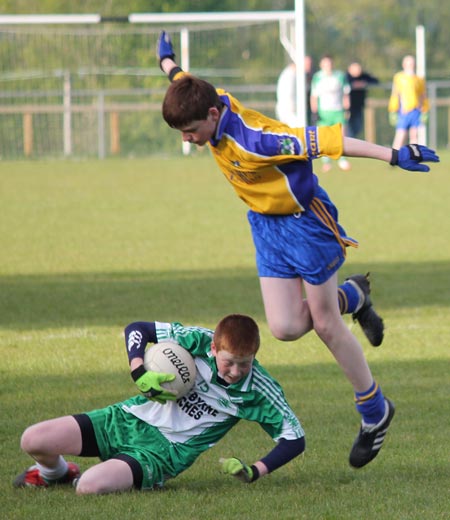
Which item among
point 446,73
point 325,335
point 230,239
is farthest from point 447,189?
point 446,73

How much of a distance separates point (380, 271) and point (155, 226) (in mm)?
→ 5212

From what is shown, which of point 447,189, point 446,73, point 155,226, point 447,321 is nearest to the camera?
point 447,321

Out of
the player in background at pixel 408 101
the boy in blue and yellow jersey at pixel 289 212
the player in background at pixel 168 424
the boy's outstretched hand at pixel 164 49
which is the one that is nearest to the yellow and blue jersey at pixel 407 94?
the player in background at pixel 408 101

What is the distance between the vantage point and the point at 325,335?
19.3 feet

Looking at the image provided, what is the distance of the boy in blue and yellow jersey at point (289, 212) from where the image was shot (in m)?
5.52

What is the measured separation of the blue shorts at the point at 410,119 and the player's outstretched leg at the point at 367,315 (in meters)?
22.3

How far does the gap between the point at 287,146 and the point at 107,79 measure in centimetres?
2772

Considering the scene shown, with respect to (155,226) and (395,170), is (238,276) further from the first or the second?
(395,170)

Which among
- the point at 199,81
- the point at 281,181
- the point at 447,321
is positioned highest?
the point at 199,81

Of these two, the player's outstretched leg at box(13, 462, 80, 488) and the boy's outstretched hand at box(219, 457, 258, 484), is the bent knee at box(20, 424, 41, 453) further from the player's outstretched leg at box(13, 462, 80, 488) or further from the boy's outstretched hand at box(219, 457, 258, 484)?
the boy's outstretched hand at box(219, 457, 258, 484)

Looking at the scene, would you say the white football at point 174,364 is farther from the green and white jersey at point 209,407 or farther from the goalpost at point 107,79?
the goalpost at point 107,79

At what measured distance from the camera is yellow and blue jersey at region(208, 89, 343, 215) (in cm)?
556

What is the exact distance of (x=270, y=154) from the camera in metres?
5.58

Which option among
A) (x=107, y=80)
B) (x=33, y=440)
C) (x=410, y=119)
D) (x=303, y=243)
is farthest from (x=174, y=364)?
(x=107, y=80)
